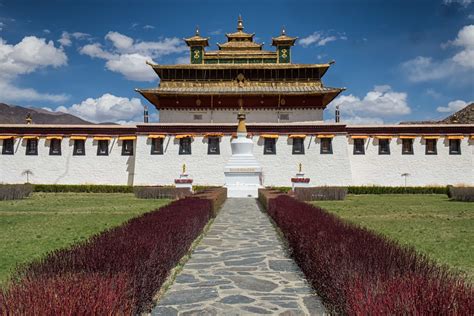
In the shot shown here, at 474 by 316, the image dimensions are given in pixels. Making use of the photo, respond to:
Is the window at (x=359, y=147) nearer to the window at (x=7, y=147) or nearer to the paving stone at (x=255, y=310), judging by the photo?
the window at (x=7, y=147)

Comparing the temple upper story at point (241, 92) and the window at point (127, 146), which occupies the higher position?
the temple upper story at point (241, 92)

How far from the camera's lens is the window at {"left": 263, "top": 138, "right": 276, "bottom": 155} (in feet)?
91.3

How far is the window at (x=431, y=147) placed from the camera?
2794 centimetres

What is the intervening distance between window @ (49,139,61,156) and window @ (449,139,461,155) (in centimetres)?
2464

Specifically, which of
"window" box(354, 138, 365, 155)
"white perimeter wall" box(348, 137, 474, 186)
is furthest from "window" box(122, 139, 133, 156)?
"white perimeter wall" box(348, 137, 474, 186)

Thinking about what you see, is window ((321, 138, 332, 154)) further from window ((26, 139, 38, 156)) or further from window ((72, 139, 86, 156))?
window ((26, 139, 38, 156))

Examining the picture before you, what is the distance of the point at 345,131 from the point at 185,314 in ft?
80.9

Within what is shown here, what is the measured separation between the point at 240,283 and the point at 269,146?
2249 centimetres

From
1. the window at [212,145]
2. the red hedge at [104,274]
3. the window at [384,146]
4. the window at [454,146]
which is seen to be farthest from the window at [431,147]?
the red hedge at [104,274]

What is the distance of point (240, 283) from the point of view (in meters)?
5.61

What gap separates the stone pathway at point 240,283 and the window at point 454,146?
74.8 ft

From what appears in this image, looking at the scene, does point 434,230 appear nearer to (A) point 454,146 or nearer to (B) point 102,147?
(A) point 454,146

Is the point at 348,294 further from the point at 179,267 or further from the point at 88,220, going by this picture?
the point at 88,220

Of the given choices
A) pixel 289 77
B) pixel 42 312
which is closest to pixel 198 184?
pixel 289 77
